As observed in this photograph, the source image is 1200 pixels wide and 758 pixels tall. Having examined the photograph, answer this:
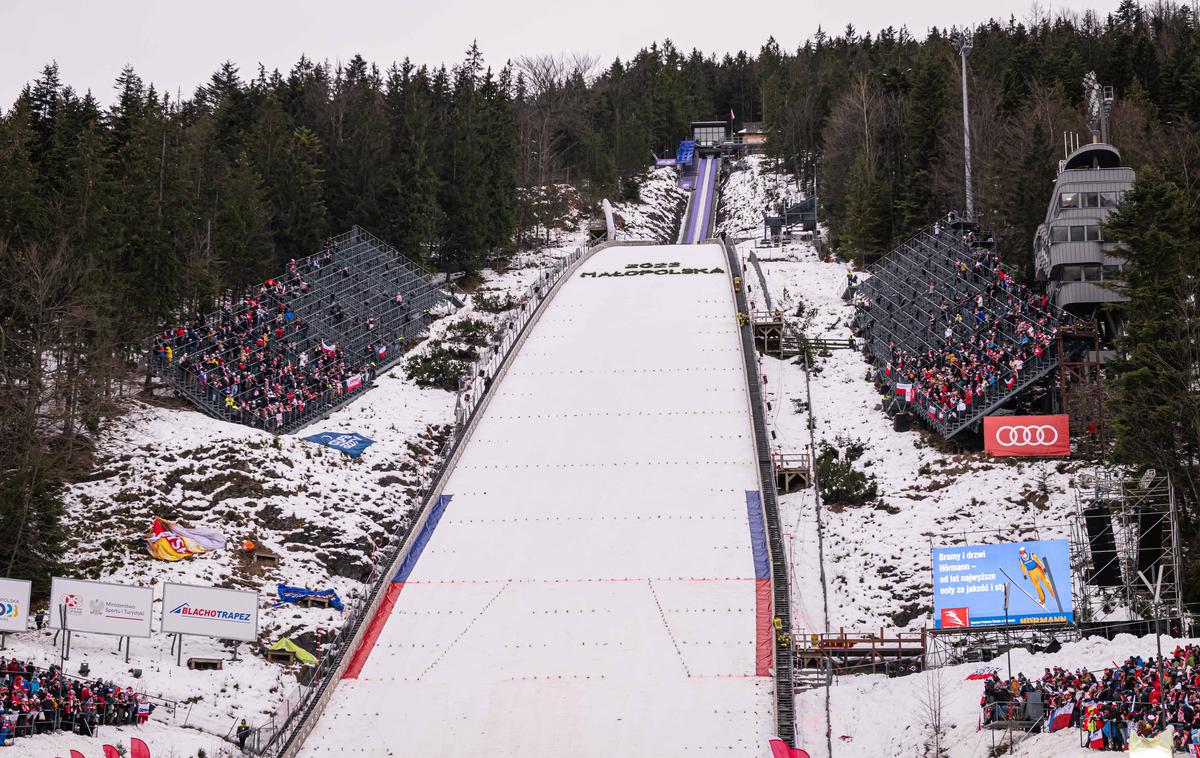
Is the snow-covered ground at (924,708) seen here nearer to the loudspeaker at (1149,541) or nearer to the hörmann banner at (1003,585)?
the hörmann banner at (1003,585)

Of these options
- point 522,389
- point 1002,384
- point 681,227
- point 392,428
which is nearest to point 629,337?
point 522,389

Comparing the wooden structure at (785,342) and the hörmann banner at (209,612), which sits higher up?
the wooden structure at (785,342)

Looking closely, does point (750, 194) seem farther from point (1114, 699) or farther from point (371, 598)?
point (1114, 699)

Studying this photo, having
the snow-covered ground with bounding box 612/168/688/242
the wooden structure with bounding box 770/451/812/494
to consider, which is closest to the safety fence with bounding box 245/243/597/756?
the wooden structure with bounding box 770/451/812/494

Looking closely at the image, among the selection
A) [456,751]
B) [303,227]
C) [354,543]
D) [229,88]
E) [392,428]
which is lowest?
[456,751]

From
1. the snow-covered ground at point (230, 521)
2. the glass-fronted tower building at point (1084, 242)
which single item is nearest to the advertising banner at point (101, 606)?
the snow-covered ground at point (230, 521)

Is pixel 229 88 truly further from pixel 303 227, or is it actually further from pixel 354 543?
pixel 354 543

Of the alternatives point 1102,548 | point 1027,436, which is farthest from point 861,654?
point 1027,436

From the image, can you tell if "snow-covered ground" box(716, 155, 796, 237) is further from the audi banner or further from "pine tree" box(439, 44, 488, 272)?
the audi banner
